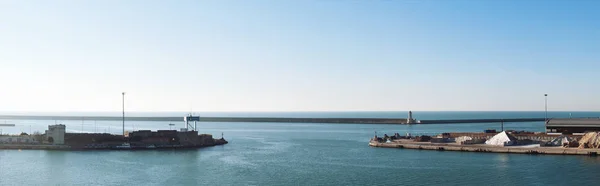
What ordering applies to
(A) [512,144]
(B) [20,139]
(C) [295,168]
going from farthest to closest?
(B) [20,139] < (A) [512,144] < (C) [295,168]

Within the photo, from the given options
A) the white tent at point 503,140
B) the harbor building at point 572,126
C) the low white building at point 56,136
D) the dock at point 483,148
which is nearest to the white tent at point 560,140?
the dock at point 483,148

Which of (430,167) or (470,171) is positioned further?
(430,167)

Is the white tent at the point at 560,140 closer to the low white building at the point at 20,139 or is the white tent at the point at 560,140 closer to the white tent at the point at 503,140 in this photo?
the white tent at the point at 503,140

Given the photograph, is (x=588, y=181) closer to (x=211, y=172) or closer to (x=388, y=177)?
(x=388, y=177)

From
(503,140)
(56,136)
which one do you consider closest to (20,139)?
(56,136)

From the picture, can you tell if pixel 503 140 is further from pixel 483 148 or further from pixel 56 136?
pixel 56 136

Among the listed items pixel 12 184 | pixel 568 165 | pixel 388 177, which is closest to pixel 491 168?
pixel 568 165

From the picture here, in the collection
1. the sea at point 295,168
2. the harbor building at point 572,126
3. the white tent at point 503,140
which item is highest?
the harbor building at point 572,126

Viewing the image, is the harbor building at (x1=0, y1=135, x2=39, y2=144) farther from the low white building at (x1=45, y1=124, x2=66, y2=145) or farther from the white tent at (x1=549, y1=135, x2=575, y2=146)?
the white tent at (x1=549, y1=135, x2=575, y2=146)

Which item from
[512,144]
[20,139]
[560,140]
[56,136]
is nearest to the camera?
[560,140]
